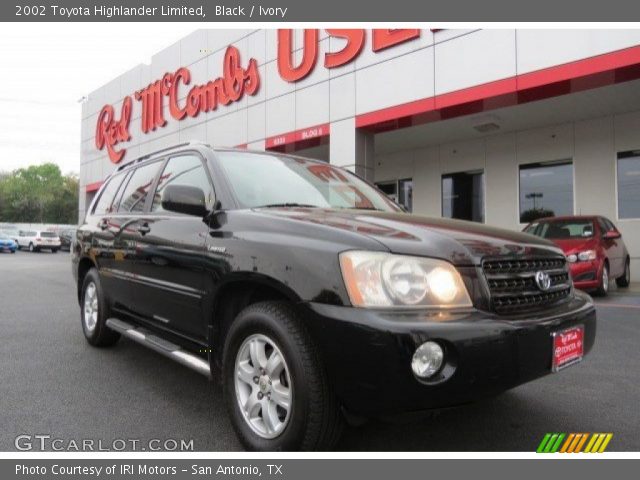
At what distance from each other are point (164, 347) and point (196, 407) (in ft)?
1.45

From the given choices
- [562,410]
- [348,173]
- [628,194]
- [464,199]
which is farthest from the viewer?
[464,199]

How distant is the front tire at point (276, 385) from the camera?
2.24 meters

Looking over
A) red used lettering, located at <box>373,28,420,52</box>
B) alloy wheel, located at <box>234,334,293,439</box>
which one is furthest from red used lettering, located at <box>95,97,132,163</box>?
alloy wheel, located at <box>234,334,293,439</box>

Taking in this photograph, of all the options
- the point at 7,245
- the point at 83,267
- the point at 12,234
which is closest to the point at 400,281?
the point at 83,267

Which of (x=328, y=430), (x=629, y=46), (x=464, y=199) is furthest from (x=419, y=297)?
(x=464, y=199)

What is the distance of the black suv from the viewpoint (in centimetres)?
212

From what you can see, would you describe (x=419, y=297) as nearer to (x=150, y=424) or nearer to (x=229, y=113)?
(x=150, y=424)

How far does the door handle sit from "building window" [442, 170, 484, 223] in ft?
39.8

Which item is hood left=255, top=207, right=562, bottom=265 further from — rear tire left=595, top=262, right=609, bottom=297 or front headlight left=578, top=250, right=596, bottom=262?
rear tire left=595, top=262, right=609, bottom=297

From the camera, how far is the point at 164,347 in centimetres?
336

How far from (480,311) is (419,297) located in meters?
0.29

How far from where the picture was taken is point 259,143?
15.7 metres

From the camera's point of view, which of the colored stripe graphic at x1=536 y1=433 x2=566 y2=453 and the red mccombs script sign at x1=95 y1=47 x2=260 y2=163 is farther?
the red mccombs script sign at x1=95 y1=47 x2=260 y2=163

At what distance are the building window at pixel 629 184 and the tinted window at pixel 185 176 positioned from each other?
12.0 metres
